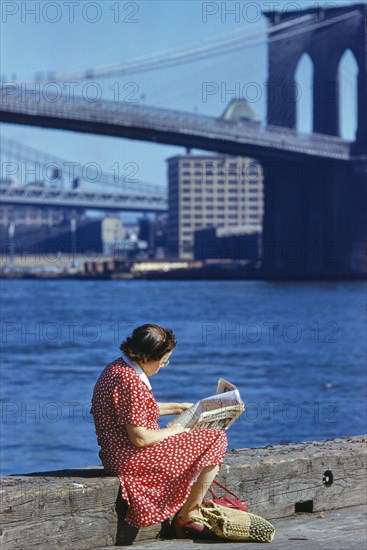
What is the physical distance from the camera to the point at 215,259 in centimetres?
7556

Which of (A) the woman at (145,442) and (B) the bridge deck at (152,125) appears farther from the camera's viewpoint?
(B) the bridge deck at (152,125)

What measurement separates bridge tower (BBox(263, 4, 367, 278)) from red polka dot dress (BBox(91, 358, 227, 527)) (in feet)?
149

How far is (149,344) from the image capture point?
3.27 m

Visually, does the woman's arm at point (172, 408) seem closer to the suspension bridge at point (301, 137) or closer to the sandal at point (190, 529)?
the sandal at point (190, 529)

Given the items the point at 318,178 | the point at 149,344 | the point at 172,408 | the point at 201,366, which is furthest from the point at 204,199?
the point at 149,344

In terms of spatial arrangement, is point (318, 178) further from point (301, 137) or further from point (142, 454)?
point (142, 454)

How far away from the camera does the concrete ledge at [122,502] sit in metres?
3.13

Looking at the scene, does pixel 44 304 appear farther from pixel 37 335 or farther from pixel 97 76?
pixel 37 335

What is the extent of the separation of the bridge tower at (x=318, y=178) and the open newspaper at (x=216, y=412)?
45413mm

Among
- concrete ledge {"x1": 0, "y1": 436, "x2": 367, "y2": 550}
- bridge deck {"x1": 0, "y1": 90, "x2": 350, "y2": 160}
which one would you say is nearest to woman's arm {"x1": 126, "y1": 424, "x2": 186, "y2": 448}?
concrete ledge {"x1": 0, "y1": 436, "x2": 367, "y2": 550}

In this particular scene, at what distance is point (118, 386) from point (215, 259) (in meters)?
72.3

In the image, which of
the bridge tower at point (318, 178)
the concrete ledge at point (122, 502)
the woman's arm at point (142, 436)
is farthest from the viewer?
the bridge tower at point (318, 178)

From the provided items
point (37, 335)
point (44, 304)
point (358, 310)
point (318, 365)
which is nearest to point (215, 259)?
point (44, 304)

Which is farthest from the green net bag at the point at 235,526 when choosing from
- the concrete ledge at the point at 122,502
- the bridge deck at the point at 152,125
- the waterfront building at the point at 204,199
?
the waterfront building at the point at 204,199
